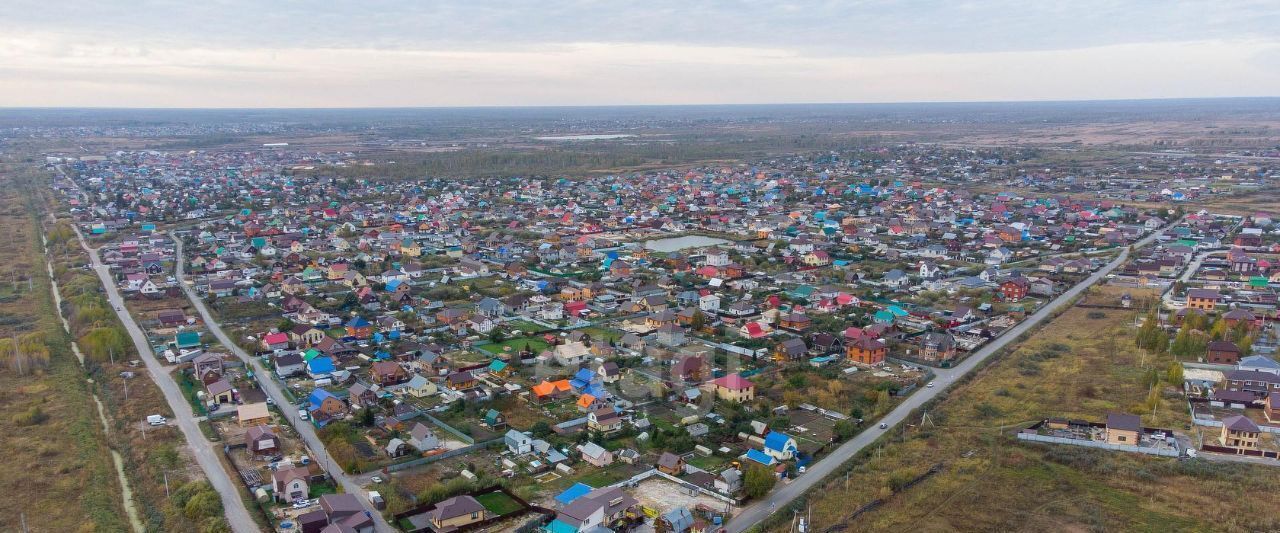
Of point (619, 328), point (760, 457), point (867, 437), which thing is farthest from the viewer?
point (619, 328)

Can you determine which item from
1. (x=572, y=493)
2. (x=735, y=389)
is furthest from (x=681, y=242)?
(x=572, y=493)

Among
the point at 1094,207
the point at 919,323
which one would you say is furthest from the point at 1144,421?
the point at 1094,207

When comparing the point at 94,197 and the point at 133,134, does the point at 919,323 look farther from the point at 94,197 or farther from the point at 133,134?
the point at 133,134

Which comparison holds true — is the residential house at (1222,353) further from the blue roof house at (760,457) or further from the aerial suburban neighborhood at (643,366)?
the blue roof house at (760,457)

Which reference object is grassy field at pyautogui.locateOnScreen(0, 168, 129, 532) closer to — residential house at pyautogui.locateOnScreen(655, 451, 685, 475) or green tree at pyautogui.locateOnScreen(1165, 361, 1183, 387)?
residential house at pyautogui.locateOnScreen(655, 451, 685, 475)

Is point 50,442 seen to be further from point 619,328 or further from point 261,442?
point 619,328
